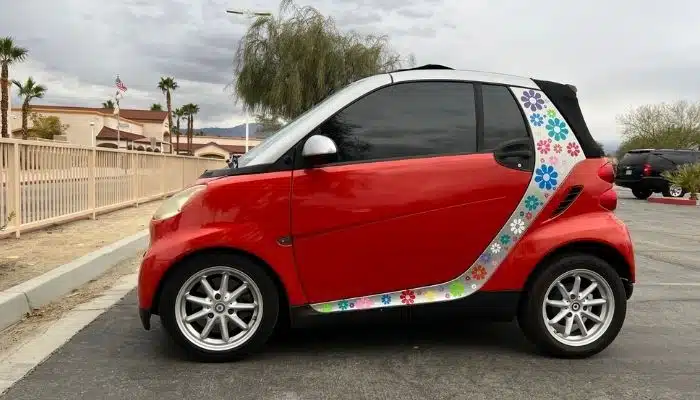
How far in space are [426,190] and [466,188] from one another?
0.26m

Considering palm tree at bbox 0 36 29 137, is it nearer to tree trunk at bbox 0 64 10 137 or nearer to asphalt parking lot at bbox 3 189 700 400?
tree trunk at bbox 0 64 10 137

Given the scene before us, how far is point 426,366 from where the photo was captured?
12.9 feet

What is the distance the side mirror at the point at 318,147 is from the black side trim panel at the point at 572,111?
1.59 meters

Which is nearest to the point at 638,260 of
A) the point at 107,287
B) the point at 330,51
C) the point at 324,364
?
the point at 324,364

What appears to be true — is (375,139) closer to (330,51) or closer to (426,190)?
(426,190)

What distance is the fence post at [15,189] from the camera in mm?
8305

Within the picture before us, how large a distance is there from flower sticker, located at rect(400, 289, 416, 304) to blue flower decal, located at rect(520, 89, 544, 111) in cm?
149

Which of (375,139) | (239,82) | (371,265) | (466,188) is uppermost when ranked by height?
(239,82)

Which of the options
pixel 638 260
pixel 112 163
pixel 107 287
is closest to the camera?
pixel 107 287

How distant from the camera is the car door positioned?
383 centimetres

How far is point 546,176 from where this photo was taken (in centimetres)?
402

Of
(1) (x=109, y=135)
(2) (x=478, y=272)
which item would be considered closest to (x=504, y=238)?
(2) (x=478, y=272)

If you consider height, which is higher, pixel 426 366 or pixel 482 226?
pixel 482 226

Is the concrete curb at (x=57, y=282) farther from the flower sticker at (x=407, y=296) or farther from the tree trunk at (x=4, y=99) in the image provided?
the tree trunk at (x=4, y=99)
